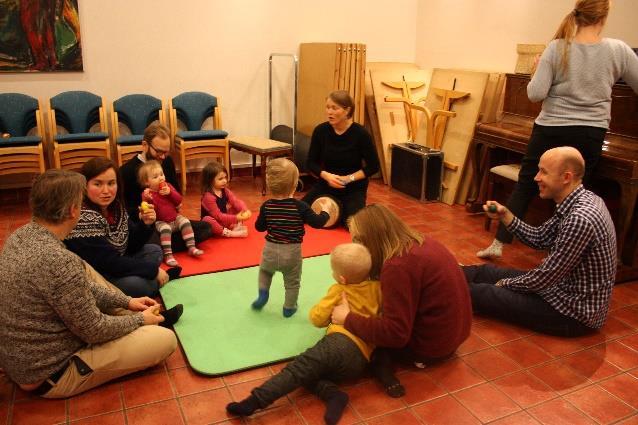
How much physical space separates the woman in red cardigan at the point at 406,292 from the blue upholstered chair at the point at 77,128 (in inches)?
141

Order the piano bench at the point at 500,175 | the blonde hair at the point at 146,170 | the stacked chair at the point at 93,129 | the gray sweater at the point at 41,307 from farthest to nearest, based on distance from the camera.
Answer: the stacked chair at the point at 93,129 → the piano bench at the point at 500,175 → the blonde hair at the point at 146,170 → the gray sweater at the point at 41,307

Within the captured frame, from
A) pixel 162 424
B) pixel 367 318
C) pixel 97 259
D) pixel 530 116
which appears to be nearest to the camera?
pixel 162 424

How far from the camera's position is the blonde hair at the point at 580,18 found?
10.2ft

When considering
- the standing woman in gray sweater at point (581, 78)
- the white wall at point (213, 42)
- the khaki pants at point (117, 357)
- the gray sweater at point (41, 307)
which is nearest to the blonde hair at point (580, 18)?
the standing woman in gray sweater at point (581, 78)

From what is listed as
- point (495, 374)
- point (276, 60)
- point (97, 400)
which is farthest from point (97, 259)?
point (276, 60)

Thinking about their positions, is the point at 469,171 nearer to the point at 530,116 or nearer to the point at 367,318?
the point at 530,116

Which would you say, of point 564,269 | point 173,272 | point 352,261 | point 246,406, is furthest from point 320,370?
point 173,272

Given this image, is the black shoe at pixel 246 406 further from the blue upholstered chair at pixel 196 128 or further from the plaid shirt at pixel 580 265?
the blue upholstered chair at pixel 196 128

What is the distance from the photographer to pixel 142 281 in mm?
2895

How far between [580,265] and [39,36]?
16.3 ft

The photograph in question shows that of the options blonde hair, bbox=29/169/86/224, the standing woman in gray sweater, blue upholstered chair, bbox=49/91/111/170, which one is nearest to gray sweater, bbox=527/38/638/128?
the standing woman in gray sweater

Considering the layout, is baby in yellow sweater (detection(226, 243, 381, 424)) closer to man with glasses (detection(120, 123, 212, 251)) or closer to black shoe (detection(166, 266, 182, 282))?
black shoe (detection(166, 266, 182, 282))

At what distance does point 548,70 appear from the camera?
331 centimetres

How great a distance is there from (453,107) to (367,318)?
3.66 metres
